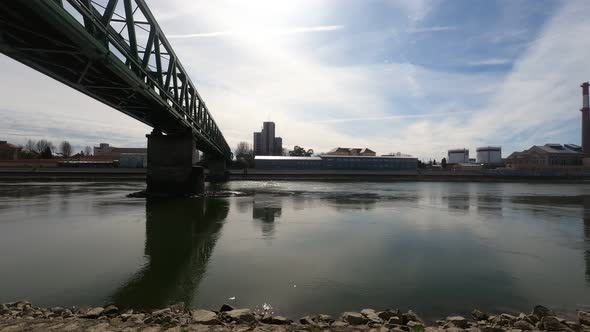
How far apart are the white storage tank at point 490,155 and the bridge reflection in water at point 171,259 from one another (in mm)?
194137

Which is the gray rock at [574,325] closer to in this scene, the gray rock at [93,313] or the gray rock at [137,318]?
the gray rock at [137,318]

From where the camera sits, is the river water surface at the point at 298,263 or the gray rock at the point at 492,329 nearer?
the gray rock at the point at 492,329

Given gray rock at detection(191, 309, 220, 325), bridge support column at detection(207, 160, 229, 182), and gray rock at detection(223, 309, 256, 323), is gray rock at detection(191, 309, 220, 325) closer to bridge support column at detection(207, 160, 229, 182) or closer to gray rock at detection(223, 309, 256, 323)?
gray rock at detection(223, 309, 256, 323)

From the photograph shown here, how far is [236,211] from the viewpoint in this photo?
27000 mm

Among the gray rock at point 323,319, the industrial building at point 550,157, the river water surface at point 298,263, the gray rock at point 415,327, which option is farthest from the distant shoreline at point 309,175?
the gray rock at point 415,327

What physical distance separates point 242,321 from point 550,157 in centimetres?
17011

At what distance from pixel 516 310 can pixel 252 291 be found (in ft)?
22.4

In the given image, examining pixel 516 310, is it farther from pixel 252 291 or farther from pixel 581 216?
pixel 581 216

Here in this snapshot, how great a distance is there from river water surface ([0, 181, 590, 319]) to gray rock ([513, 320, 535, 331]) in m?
1.41

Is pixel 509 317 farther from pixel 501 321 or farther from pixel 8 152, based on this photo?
pixel 8 152

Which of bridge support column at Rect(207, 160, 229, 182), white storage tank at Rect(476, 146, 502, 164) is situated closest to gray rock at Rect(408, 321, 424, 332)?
bridge support column at Rect(207, 160, 229, 182)

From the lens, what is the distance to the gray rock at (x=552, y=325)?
6.75 metres

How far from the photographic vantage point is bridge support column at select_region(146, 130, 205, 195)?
37125 mm

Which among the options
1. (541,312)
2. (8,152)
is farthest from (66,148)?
(541,312)
